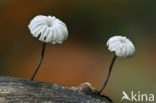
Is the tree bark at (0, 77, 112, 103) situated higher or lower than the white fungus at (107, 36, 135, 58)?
lower

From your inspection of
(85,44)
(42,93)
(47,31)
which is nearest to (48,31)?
(47,31)

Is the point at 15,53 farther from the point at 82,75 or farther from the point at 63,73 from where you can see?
the point at 82,75

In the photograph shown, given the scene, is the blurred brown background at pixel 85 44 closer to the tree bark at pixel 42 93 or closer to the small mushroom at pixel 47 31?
the tree bark at pixel 42 93

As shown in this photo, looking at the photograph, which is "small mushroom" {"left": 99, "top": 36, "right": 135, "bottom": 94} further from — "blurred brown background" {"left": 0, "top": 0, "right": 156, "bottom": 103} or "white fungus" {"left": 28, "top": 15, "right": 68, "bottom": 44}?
"blurred brown background" {"left": 0, "top": 0, "right": 156, "bottom": 103}

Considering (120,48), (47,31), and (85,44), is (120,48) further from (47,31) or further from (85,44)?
(85,44)

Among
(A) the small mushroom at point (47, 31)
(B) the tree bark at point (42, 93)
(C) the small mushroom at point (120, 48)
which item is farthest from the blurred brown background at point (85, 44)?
(A) the small mushroom at point (47, 31)

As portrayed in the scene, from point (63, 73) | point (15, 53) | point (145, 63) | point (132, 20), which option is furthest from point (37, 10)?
point (145, 63)

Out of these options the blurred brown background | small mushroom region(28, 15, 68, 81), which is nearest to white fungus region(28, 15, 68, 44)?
small mushroom region(28, 15, 68, 81)
